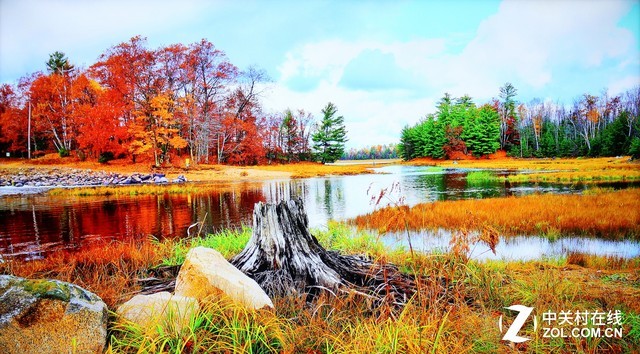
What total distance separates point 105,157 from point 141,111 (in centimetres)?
795

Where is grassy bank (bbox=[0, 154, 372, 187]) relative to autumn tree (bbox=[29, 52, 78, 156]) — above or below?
below

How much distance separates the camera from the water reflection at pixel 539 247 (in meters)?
8.13

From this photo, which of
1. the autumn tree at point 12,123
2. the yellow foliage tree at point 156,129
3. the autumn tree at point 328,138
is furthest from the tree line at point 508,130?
the autumn tree at point 12,123

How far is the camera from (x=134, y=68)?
125ft

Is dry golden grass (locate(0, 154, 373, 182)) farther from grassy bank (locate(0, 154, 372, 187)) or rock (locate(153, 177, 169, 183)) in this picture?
rock (locate(153, 177, 169, 183))

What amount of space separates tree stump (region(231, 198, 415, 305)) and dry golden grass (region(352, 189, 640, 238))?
3727mm

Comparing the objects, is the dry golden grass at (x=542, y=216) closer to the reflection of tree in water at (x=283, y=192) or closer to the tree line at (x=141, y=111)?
the reflection of tree in water at (x=283, y=192)

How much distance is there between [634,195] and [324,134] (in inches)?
2298

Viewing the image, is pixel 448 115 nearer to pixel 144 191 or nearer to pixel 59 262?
pixel 144 191

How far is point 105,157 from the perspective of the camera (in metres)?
40.4

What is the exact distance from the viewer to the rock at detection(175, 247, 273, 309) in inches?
145

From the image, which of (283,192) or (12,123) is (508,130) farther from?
(12,123)

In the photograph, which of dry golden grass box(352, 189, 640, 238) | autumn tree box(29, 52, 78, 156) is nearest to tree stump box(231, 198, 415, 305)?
dry golden grass box(352, 189, 640, 238)

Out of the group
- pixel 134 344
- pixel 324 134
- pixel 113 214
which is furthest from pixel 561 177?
pixel 324 134
